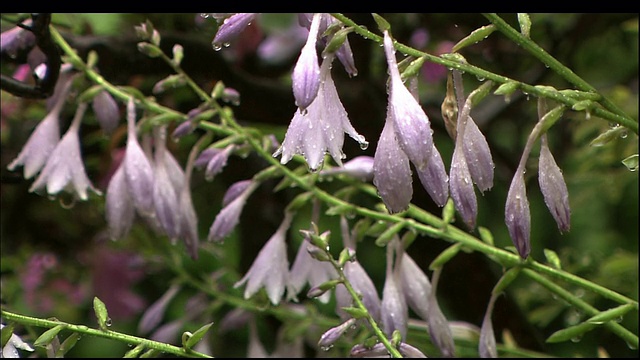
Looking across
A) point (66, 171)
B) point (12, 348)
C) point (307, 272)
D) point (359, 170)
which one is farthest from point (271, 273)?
point (12, 348)

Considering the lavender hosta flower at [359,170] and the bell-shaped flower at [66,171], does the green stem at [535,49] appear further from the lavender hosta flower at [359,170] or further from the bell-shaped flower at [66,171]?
the bell-shaped flower at [66,171]

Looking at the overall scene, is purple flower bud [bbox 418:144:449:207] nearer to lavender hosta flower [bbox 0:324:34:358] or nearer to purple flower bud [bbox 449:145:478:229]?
purple flower bud [bbox 449:145:478:229]

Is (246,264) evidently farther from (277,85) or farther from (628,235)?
(628,235)

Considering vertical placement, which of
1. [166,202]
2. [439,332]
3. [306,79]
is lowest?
[439,332]

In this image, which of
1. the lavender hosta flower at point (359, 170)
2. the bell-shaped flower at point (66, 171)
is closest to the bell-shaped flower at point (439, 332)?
the lavender hosta flower at point (359, 170)

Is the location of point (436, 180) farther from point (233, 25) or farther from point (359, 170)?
point (359, 170)

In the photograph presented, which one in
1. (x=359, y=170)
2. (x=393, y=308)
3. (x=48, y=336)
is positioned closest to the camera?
(x=48, y=336)
